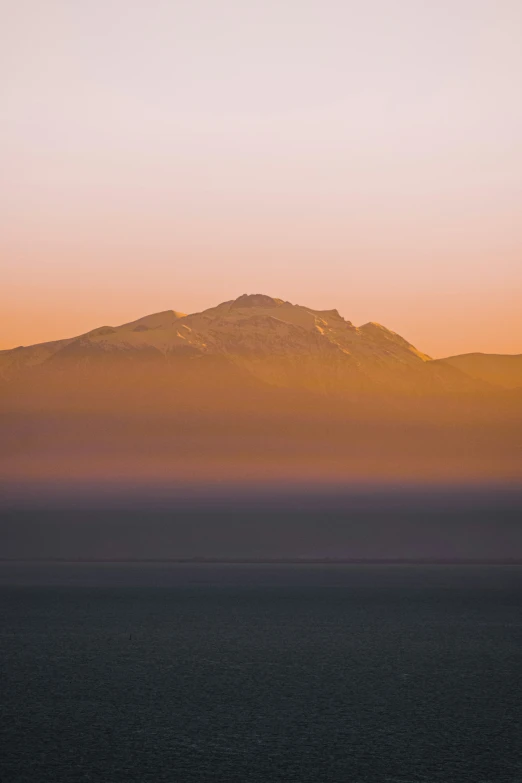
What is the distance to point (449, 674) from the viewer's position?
139 ft

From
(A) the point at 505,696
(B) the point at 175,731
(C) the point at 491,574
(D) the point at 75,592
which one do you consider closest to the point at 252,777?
(B) the point at 175,731

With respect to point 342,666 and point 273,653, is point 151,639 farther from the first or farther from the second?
point 342,666

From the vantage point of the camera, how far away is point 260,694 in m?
36.5

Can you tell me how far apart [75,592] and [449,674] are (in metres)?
70.4

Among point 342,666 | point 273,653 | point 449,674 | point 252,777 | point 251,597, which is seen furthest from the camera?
point 251,597

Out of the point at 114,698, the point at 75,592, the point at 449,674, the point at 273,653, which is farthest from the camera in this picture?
the point at 75,592

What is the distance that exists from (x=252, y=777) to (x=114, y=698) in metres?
12.5

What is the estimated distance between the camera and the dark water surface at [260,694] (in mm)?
25422

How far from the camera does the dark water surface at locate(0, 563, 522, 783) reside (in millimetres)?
25422

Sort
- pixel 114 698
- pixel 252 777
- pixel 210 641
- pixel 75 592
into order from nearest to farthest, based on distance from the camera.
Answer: pixel 252 777
pixel 114 698
pixel 210 641
pixel 75 592

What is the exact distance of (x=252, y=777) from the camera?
23969mm

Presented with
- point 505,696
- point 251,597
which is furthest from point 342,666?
point 251,597

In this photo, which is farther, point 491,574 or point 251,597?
point 491,574

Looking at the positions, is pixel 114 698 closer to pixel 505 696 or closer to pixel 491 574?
pixel 505 696
